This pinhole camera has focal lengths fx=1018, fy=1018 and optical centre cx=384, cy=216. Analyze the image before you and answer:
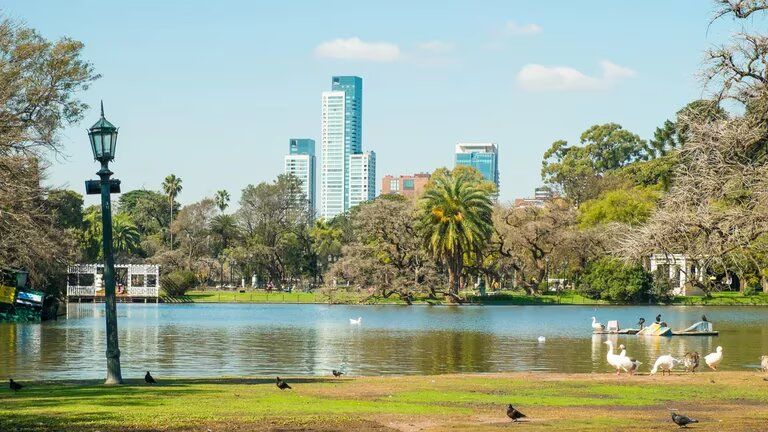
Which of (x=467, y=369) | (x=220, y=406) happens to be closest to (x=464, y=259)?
(x=467, y=369)

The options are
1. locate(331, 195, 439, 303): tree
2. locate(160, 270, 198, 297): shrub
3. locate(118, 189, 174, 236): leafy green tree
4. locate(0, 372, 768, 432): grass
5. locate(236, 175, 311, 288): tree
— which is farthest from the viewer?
locate(118, 189, 174, 236): leafy green tree

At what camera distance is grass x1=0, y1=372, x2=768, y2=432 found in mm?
17766

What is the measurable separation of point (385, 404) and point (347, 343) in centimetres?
3098

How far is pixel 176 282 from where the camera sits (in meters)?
123

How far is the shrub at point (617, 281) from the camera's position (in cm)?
10556

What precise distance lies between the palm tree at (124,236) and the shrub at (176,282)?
2261cm

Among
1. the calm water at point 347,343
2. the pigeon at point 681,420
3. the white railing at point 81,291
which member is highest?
the pigeon at point 681,420

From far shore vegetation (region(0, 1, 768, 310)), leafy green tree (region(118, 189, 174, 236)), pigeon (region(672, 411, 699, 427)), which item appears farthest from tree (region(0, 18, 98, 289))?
leafy green tree (region(118, 189, 174, 236))

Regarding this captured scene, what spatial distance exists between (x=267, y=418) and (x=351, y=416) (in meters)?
1.65

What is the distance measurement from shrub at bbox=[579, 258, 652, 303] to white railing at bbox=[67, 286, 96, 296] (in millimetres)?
57107

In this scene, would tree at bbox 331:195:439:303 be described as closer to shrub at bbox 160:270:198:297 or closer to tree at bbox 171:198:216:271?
shrub at bbox 160:270:198:297

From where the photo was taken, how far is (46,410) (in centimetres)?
1870

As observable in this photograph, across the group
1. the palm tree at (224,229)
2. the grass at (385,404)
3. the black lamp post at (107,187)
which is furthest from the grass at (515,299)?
the black lamp post at (107,187)

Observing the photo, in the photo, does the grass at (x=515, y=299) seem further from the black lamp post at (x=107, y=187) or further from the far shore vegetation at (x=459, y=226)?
the black lamp post at (x=107, y=187)
